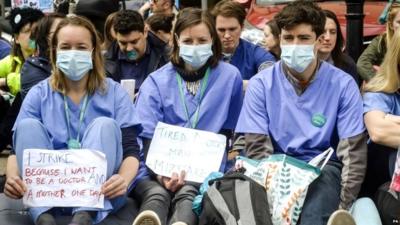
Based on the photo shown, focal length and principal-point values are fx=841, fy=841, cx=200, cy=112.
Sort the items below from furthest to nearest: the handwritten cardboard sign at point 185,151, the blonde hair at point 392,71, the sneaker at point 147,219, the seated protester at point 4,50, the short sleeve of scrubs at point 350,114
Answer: the seated protester at point 4,50
the handwritten cardboard sign at point 185,151
the blonde hair at point 392,71
the short sleeve of scrubs at point 350,114
the sneaker at point 147,219

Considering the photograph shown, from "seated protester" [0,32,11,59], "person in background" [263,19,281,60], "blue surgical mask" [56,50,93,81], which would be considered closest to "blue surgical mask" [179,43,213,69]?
"blue surgical mask" [56,50,93,81]

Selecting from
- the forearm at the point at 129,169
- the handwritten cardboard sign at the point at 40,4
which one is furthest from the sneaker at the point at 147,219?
the handwritten cardboard sign at the point at 40,4

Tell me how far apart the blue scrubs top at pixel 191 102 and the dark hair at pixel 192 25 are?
0.08 meters

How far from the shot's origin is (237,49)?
704cm

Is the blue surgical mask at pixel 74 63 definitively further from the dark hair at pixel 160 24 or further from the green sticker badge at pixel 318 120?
the dark hair at pixel 160 24

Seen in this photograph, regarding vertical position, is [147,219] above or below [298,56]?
below

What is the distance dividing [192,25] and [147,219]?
1745mm

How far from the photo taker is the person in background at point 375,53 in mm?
7055

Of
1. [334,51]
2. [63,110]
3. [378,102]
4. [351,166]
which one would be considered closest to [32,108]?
[63,110]

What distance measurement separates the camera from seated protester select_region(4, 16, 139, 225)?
16.5 ft

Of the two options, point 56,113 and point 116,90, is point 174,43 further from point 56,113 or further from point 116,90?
point 56,113

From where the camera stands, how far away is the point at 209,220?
15.8 ft

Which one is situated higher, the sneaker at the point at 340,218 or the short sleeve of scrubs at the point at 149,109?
the short sleeve of scrubs at the point at 149,109

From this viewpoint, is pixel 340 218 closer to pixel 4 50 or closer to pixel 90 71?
pixel 90 71
